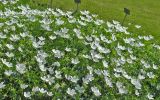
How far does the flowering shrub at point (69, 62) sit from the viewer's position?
23.2ft

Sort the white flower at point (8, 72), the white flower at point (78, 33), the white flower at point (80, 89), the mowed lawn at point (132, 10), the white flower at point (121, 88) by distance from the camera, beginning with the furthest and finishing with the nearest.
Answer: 1. the mowed lawn at point (132, 10)
2. the white flower at point (78, 33)
3. the white flower at point (121, 88)
4. the white flower at point (80, 89)
5. the white flower at point (8, 72)

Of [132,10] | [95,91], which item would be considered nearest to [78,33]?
[95,91]

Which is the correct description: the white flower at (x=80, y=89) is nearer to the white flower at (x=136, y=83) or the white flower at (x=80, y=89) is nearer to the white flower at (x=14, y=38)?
the white flower at (x=136, y=83)

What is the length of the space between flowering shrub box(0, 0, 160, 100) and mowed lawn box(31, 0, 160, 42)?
4276 millimetres

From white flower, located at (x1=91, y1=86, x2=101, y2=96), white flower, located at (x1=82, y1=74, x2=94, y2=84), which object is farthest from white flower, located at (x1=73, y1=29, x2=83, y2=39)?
white flower, located at (x1=91, y1=86, x2=101, y2=96)

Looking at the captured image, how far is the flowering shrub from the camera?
23.2 ft

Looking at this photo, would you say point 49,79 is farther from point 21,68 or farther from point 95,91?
point 95,91

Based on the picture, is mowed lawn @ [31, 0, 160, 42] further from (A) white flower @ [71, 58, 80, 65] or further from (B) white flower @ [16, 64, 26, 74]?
(B) white flower @ [16, 64, 26, 74]

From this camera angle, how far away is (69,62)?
773 cm

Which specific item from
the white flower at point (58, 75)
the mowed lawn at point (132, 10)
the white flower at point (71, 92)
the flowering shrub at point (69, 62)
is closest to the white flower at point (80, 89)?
the flowering shrub at point (69, 62)

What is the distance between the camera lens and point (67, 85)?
7.27m

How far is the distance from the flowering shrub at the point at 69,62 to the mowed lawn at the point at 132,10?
428cm

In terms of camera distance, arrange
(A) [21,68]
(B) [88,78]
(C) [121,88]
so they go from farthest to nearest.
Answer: (C) [121,88], (B) [88,78], (A) [21,68]

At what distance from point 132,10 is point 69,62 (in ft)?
28.4
